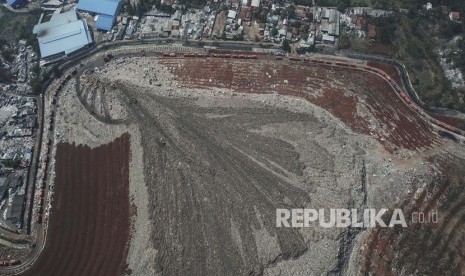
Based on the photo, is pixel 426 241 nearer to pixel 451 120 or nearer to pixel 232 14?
pixel 451 120

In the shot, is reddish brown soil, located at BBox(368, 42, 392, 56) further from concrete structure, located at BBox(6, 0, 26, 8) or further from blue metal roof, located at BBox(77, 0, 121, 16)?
concrete structure, located at BBox(6, 0, 26, 8)

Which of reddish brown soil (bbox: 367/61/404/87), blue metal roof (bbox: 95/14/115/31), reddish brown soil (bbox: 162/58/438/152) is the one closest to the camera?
reddish brown soil (bbox: 162/58/438/152)

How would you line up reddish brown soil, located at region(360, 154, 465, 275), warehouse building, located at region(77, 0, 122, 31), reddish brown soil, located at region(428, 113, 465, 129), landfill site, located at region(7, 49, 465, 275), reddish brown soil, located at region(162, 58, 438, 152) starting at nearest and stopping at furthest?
reddish brown soil, located at region(360, 154, 465, 275)
landfill site, located at region(7, 49, 465, 275)
reddish brown soil, located at region(162, 58, 438, 152)
reddish brown soil, located at region(428, 113, 465, 129)
warehouse building, located at region(77, 0, 122, 31)

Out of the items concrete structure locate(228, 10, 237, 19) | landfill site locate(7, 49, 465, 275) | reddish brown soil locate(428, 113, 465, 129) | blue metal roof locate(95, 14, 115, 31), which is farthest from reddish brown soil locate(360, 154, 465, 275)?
blue metal roof locate(95, 14, 115, 31)

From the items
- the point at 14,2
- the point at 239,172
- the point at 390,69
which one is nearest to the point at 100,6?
the point at 14,2

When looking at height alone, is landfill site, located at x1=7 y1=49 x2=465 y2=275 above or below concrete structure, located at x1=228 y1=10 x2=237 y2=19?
below

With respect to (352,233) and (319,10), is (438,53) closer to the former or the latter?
(319,10)
